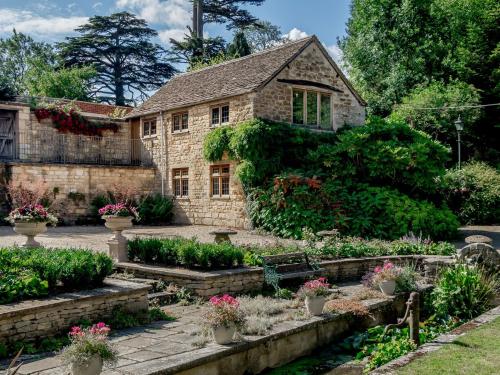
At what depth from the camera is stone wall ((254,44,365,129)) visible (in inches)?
833

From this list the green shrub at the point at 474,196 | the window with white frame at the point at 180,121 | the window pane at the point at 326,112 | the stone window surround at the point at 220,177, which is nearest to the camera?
the stone window surround at the point at 220,177

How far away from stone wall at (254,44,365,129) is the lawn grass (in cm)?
1498

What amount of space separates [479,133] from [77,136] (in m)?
24.0

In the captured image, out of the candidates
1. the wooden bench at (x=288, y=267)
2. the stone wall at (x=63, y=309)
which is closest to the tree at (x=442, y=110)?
the wooden bench at (x=288, y=267)

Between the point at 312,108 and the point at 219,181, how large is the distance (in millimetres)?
5138

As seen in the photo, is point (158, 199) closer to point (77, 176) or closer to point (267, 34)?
point (77, 176)

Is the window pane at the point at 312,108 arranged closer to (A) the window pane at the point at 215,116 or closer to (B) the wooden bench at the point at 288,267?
(A) the window pane at the point at 215,116

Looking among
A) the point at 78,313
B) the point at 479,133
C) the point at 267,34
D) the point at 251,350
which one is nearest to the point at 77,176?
the point at 78,313

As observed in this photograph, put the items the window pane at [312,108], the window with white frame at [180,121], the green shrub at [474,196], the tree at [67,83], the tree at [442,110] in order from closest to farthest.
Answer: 1. the window pane at [312,108]
2. the window with white frame at [180,121]
3. the green shrub at [474,196]
4. the tree at [442,110]
5. the tree at [67,83]

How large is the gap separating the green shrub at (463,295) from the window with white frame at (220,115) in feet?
46.5

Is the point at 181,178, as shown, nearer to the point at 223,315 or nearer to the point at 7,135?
the point at 7,135

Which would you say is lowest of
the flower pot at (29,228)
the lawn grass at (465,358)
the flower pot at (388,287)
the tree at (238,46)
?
the lawn grass at (465,358)

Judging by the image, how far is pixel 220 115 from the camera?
22.3m

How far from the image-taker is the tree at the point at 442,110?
29844mm
